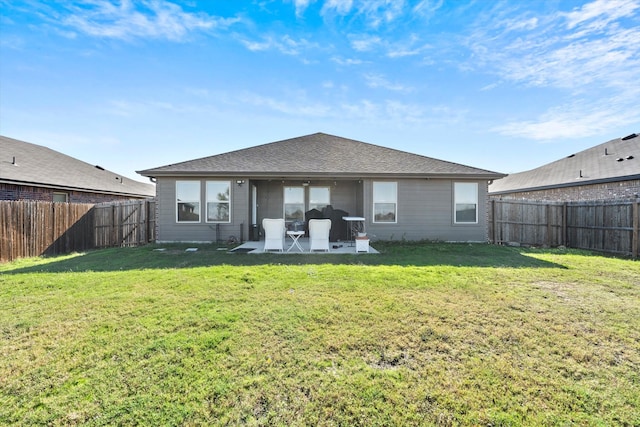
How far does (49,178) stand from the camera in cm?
1191

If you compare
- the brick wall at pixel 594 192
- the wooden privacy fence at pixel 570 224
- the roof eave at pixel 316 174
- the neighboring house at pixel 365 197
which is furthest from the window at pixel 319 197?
the brick wall at pixel 594 192

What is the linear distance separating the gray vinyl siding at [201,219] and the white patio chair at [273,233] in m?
2.21

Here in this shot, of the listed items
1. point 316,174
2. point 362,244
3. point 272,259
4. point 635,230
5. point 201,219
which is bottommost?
point 272,259

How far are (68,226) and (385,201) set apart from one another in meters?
11.0

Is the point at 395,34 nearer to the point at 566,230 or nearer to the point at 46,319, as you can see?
the point at 566,230

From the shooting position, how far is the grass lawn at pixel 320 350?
210 centimetres

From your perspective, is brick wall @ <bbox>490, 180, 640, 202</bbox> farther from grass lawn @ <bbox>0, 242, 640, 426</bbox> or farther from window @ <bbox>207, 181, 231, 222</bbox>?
window @ <bbox>207, 181, 231, 222</bbox>

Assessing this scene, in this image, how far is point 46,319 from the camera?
11.6 feet

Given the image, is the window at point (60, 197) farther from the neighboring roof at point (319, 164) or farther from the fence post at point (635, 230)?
the fence post at point (635, 230)

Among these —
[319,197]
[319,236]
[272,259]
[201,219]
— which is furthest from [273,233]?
[319,197]

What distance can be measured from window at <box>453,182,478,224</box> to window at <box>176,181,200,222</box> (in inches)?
371

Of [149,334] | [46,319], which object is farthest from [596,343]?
Answer: [46,319]

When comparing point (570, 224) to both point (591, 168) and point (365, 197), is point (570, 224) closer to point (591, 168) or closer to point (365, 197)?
point (591, 168)

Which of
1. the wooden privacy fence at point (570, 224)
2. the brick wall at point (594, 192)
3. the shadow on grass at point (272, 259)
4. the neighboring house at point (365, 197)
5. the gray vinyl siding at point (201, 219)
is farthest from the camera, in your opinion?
the brick wall at point (594, 192)
